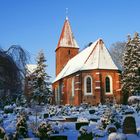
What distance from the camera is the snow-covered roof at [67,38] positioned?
60.9 metres

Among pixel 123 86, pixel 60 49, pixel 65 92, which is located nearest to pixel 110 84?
pixel 123 86

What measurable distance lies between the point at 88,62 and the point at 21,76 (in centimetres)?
3495

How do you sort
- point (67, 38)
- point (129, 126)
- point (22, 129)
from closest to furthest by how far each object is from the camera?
point (22, 129), point (129, 126), point (67, 38)

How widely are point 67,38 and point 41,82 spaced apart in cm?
1673

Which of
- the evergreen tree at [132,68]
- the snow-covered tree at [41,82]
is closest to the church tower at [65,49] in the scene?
the snow-covered tree at [41,82]

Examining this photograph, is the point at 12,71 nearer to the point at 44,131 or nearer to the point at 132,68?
the point at 44,131

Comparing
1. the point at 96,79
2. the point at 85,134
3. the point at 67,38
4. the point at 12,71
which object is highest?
the point at 67,38

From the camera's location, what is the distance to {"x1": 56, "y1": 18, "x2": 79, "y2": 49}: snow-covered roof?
60906 mm

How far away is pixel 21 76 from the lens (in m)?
11.2

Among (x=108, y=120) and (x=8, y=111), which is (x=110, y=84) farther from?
(x=108, y=120)

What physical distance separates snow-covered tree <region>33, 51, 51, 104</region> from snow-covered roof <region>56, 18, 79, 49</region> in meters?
11.6

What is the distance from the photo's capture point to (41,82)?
157ft

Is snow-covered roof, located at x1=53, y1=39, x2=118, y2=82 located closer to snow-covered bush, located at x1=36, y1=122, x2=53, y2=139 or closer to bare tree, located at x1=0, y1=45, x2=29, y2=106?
snow-covered bush, located at x1=36, y1=122, x2=53, y2=139

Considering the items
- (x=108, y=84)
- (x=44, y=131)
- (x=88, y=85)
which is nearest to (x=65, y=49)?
(x=88, y=85)
